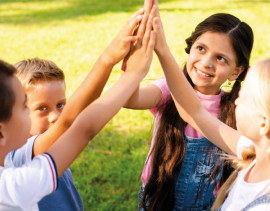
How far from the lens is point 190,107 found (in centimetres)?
208

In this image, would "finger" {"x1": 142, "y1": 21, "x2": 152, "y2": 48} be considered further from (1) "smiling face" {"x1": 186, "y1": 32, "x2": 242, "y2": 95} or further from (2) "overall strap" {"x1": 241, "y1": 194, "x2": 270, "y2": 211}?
(2) "overall strap" {"x1": 241, "y1": 194, "x2": 270, "y2": 211}

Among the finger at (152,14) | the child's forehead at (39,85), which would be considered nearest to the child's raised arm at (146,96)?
the finger at (152,14)

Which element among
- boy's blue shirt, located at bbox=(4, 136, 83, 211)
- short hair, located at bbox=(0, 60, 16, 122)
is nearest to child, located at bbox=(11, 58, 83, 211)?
boy's blue shirt, located at bbox=(4, 136, 83, 211)

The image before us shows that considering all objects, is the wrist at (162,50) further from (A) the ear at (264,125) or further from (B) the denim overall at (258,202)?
(B) the denim overall at (258,202)

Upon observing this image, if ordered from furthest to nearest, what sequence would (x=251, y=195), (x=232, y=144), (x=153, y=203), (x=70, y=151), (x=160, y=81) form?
(x=153, y=203) < (x=160, y=81) < (x=232, y=144) < (x=251, y=195) < (x=70, y=151)

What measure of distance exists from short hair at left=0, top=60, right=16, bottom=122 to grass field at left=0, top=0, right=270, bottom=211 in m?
2.09

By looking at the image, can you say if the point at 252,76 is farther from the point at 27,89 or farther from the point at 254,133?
the point at 27,89

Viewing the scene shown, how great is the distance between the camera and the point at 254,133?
1.58 metres

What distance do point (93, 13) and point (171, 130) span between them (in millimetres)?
9401

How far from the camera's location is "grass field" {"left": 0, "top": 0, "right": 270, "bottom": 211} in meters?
3.61

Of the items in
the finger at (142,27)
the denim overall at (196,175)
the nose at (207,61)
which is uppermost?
the finger at (142,27)

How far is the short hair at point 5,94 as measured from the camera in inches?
52.1

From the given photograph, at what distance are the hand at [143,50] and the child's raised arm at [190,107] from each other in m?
0.08

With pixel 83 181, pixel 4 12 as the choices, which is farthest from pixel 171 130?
pixel 4 12
